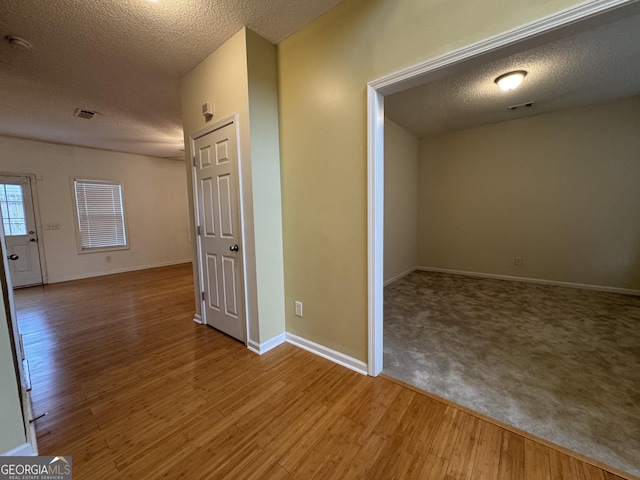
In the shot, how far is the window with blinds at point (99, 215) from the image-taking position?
529 centimetres

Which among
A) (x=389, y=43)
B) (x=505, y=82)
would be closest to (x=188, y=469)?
(x=389, y=43)

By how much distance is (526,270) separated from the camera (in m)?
4.33

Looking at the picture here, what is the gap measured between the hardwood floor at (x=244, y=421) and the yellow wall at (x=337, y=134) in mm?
468

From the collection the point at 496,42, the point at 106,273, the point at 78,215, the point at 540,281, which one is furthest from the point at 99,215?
the point at 540,281

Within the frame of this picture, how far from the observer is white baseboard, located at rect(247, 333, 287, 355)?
230cm

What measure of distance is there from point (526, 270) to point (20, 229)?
30.4ft

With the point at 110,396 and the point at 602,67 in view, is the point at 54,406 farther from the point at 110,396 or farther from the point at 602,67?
the point at 602,67

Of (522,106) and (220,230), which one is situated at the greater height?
(522,106)

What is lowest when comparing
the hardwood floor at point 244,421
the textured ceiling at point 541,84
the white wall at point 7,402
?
the hardwood floor at point 244,421

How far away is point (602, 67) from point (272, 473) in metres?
4.78

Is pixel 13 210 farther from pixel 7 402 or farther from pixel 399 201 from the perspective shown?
pixel 399 201

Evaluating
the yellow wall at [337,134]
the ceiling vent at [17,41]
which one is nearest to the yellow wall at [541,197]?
the yellow wall at [337,134]

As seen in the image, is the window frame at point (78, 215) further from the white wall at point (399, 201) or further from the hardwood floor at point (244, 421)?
the white wall at point (399, 201)

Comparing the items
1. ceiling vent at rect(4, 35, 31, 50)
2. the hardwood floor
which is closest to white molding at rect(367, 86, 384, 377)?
the hardwood floor
